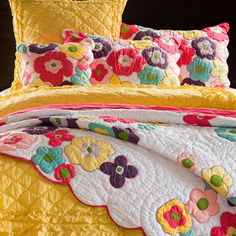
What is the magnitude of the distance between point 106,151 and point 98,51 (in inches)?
50.7

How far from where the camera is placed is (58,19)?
3.17m

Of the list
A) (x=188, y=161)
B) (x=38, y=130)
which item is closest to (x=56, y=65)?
(x=38, y=130)

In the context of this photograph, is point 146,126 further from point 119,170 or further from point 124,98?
point 124,98

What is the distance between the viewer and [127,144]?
1.77 metres

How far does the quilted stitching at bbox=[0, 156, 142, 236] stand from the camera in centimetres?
161

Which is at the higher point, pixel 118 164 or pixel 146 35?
pixel 118 164

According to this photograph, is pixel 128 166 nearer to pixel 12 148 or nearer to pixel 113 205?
pixel 113 205

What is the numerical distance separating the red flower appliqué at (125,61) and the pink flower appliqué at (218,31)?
1.70 feet

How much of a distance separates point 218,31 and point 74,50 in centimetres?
88

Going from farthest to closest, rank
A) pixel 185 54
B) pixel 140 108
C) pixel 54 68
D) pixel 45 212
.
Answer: pixel 185 54 → pixel 54 68 → pixel 140 108 → pixel 45 212

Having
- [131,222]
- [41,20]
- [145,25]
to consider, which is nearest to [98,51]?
[41,20]

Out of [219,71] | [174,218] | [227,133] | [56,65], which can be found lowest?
[219,71]

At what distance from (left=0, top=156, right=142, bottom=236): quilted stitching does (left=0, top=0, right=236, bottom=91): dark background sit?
2.01m

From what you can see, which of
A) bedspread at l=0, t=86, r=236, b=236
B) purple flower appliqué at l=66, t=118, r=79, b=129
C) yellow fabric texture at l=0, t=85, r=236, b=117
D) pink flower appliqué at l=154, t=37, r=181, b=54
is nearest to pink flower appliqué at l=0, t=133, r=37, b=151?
bedspread at l=0, t=86, r=236, b=236
